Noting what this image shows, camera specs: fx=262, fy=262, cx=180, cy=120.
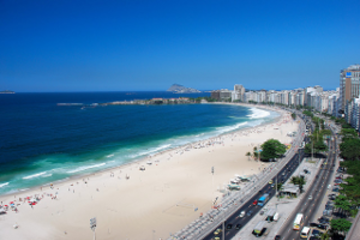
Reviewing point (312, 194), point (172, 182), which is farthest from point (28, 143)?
point (312, 194)

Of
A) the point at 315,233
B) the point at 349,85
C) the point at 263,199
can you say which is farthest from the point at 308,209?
the point at 349,85

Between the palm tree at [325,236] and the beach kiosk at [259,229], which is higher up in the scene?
the palm tree at [325,236]

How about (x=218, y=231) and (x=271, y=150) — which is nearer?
(x=218, y=231)

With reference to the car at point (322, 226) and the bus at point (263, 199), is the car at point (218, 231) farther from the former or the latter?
the car at point (322, 226)

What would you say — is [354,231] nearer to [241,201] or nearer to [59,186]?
[241,201]

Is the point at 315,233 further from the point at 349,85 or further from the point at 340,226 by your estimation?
the point at 349,85

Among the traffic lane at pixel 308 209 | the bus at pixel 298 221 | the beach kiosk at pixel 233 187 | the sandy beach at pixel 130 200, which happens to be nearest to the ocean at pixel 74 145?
the sandy beach at pixel 130 200
